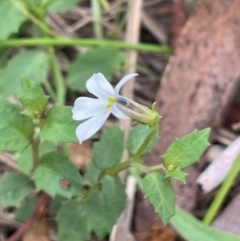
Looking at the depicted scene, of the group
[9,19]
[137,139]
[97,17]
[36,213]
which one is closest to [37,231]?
[36,213]

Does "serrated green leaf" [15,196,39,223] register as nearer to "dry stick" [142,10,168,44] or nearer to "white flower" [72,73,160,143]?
"white flower" [72,73,160,143]

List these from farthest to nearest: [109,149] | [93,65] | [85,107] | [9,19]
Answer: [93,65] < [9,19] < [109,149] < [85,107]

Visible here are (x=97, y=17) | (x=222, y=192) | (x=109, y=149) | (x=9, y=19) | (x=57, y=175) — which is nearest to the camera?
(x=57, y=175)

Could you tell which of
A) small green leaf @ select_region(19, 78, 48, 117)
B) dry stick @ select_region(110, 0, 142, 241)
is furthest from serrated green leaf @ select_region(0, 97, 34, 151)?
dry stick @ select_region(110, 0, 142, 241)

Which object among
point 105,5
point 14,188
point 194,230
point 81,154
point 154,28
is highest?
point 105,5

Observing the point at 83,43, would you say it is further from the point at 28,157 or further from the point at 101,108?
the point at 101,108

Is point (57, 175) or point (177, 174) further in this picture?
point (57, 175)
